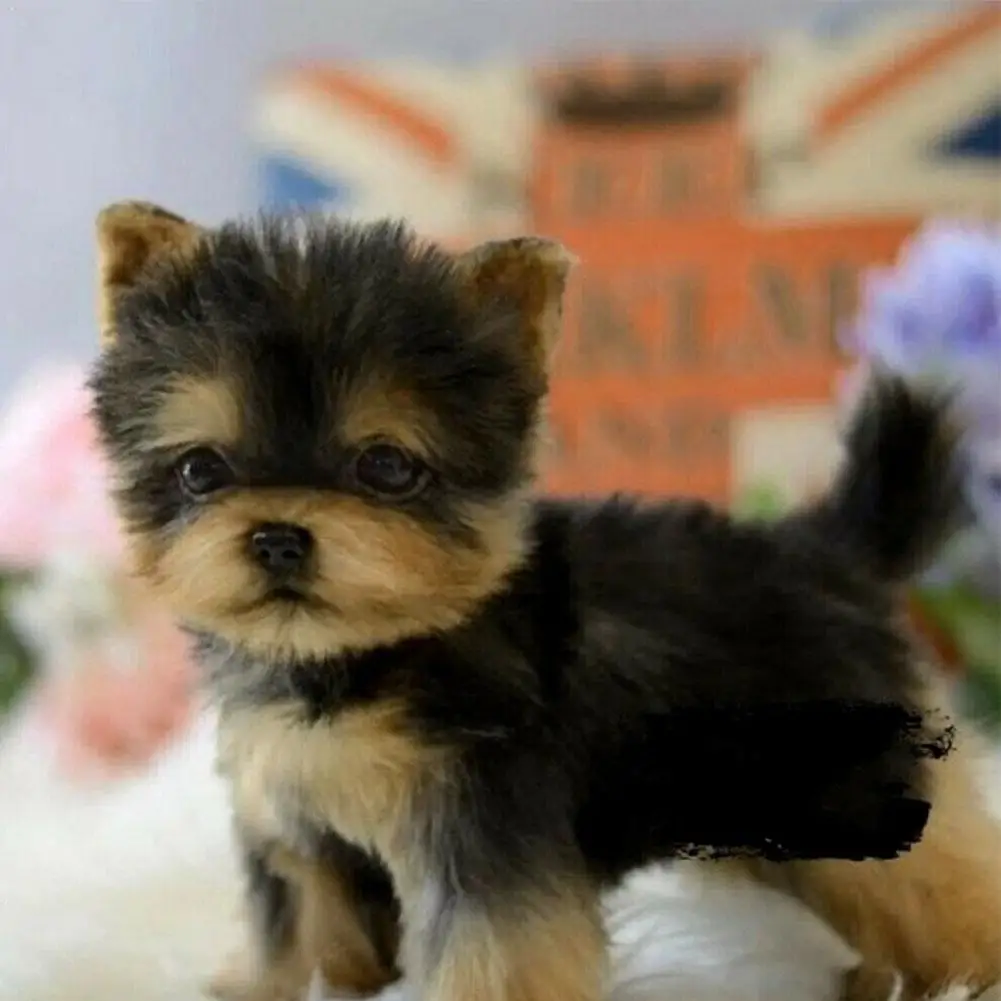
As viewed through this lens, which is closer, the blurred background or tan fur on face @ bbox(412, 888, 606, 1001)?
tan fur on face @ bbox(412, 888, 606, 1001)

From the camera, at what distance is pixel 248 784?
2.23 ft

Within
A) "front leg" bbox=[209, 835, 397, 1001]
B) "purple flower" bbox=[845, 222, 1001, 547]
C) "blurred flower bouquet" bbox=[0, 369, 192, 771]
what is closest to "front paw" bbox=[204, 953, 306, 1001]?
"front leg" bbox=[209, 835, 397, 1001]

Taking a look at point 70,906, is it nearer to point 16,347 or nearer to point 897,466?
point 897,466

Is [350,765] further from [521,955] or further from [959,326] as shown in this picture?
[959,326]

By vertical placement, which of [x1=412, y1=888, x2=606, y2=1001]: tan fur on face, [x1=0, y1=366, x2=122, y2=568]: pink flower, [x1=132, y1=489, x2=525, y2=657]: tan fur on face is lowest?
[x1=412, y1=888, x2=606, y2=1001]: tan fur on face

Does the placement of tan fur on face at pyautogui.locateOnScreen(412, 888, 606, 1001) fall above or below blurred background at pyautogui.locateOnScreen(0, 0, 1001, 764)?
below

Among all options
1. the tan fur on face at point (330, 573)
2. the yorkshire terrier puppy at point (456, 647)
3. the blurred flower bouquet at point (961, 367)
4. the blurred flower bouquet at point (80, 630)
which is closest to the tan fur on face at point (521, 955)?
the yorkshire terrier puppy at point (456, 647)

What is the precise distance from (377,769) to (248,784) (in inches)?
3.0

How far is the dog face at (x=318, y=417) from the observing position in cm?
58

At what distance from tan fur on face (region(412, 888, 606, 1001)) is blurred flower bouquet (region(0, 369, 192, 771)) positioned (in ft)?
1.84

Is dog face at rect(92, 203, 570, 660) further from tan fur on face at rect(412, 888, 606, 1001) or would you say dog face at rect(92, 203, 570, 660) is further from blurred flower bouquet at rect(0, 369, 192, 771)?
blurred flower bouquet at rect(0, 369, 192, 771)

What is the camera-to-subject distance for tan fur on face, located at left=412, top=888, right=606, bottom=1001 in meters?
0.62

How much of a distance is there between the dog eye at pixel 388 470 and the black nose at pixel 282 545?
0.11 feet

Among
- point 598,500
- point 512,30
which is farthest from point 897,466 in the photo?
point 512,30
